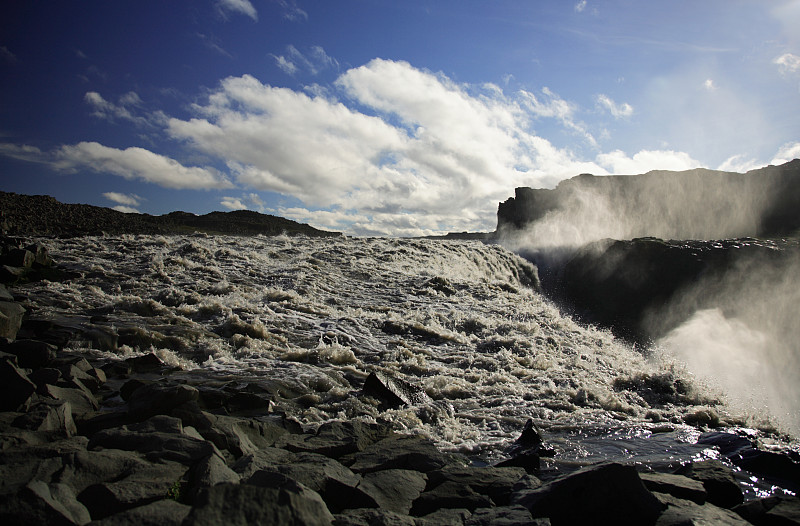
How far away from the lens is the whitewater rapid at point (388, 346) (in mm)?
7777

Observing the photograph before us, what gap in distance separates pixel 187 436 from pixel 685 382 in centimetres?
1123

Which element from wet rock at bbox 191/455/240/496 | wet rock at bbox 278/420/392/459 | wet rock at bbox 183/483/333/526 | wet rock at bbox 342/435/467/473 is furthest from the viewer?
wet rock at bbox 278/420/392/459

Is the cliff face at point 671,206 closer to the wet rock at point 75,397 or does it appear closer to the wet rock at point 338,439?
the wet rock at point 338,439

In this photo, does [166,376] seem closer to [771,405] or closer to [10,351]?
[10,351]

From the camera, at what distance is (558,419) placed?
27.2 ft

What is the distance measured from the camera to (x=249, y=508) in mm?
2807

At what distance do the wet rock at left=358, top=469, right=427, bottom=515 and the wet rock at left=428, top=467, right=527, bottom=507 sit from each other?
0.22 meters

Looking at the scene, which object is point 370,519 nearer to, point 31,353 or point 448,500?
point 448,500

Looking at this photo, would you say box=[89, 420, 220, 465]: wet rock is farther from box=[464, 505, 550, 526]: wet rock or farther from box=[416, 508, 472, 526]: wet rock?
box=[464, 505, 550, 526]: wet rock

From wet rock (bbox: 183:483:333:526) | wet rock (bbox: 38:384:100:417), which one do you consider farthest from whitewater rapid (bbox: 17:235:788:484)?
wet rock (bbox: 183:483:333:526)

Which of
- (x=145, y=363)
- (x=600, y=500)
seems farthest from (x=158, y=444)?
(x=145, y=363)

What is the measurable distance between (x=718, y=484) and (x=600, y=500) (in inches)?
86.9

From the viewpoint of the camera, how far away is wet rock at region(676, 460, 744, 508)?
4973 mm

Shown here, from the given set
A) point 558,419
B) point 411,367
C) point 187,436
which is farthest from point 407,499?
point 411,367
